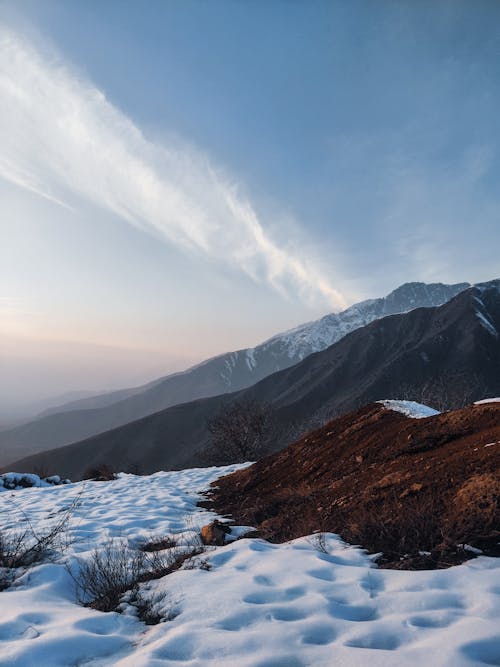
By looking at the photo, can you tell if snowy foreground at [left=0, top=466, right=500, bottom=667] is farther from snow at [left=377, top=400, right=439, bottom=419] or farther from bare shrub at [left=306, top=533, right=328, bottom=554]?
snow at [left=377, top=400, right=439, bottom=419]

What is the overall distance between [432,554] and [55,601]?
3.67 meters

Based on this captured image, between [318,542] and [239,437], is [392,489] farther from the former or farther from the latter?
[239,437]

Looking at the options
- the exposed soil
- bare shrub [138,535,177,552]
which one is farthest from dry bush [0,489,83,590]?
the exposed soil

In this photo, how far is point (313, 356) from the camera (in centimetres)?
16762

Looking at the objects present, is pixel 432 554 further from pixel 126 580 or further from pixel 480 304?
pixel 480 304

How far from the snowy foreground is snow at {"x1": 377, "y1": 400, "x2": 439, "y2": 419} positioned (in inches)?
310

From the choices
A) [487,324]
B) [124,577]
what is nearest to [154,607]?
[124,577]

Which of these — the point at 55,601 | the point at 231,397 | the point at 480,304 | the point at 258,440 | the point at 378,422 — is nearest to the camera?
the point at 55,601

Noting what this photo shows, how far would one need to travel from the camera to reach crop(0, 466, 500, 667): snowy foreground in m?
2.30

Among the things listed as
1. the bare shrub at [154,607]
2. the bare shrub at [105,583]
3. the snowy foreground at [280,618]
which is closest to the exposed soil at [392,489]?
the snowy foreground at [280,618]

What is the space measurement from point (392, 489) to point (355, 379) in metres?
131

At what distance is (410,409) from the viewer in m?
12.0

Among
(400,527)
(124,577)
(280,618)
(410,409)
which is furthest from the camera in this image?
(410,409)

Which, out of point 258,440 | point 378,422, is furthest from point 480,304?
point 378,422
